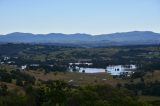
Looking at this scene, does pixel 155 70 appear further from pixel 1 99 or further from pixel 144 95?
pixel 1 99

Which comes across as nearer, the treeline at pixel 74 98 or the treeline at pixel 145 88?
the treeline at pixel 74 98

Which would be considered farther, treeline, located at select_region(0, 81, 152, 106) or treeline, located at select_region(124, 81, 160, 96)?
treeline, located at select_region(124, 81, 160, 96)

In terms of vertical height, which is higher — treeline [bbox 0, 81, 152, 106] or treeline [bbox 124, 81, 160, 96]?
treeline [bbox 0, 81, 152, 106]

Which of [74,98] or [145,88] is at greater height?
[74,98]

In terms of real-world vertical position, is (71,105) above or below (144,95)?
above

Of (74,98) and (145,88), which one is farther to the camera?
(145,88)

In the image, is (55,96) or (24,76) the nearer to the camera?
(55,96)

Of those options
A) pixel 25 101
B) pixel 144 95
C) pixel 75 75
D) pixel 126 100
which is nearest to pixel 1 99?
pixel 25 101

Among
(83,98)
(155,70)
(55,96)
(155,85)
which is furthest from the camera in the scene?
(155,70)

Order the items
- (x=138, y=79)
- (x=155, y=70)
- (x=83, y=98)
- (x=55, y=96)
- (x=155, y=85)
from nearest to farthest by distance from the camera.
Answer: (x=83, y=98) → (x=55, y=96) → (x=155, y=85) → (x=138, y=79) → (x=155, y=70)

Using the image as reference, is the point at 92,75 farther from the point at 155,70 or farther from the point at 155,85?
the point at 155,85

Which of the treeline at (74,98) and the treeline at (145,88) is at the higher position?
the treeline at (74,98)
